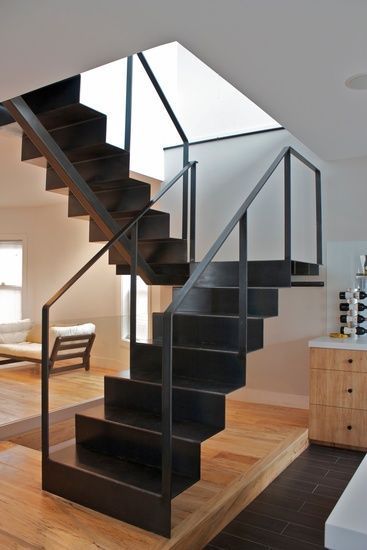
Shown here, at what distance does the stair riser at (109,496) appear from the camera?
238 centimetres

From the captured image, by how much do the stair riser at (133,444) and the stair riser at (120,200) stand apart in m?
1.79

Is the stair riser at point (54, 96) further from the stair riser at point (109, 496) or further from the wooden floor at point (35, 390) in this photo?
the stair riser at point (109, 496)

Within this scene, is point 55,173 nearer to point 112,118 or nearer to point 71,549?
point 112,118

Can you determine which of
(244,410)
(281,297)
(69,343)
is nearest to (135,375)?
(69,343)

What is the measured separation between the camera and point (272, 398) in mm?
4836

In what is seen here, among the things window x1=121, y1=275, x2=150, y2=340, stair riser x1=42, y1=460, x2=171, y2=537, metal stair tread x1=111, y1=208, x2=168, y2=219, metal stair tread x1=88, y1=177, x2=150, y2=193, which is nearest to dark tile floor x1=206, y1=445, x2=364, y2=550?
stair riser x1=42, y1=460, x2=171, y2=537

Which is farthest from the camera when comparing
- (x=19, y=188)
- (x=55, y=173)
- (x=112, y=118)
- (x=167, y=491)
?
(x=19, y=188)

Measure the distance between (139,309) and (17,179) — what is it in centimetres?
226

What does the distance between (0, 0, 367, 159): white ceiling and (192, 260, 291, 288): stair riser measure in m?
1.26

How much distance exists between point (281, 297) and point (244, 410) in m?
1.16

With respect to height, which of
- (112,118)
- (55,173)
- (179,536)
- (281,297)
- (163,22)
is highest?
(112,118)

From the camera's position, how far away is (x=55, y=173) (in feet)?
12.8

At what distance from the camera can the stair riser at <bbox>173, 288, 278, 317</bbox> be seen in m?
3.48

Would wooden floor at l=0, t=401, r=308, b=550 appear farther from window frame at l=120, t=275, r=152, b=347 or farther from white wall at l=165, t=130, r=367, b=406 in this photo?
window frame at l=120, t=275, r=152, b=347
